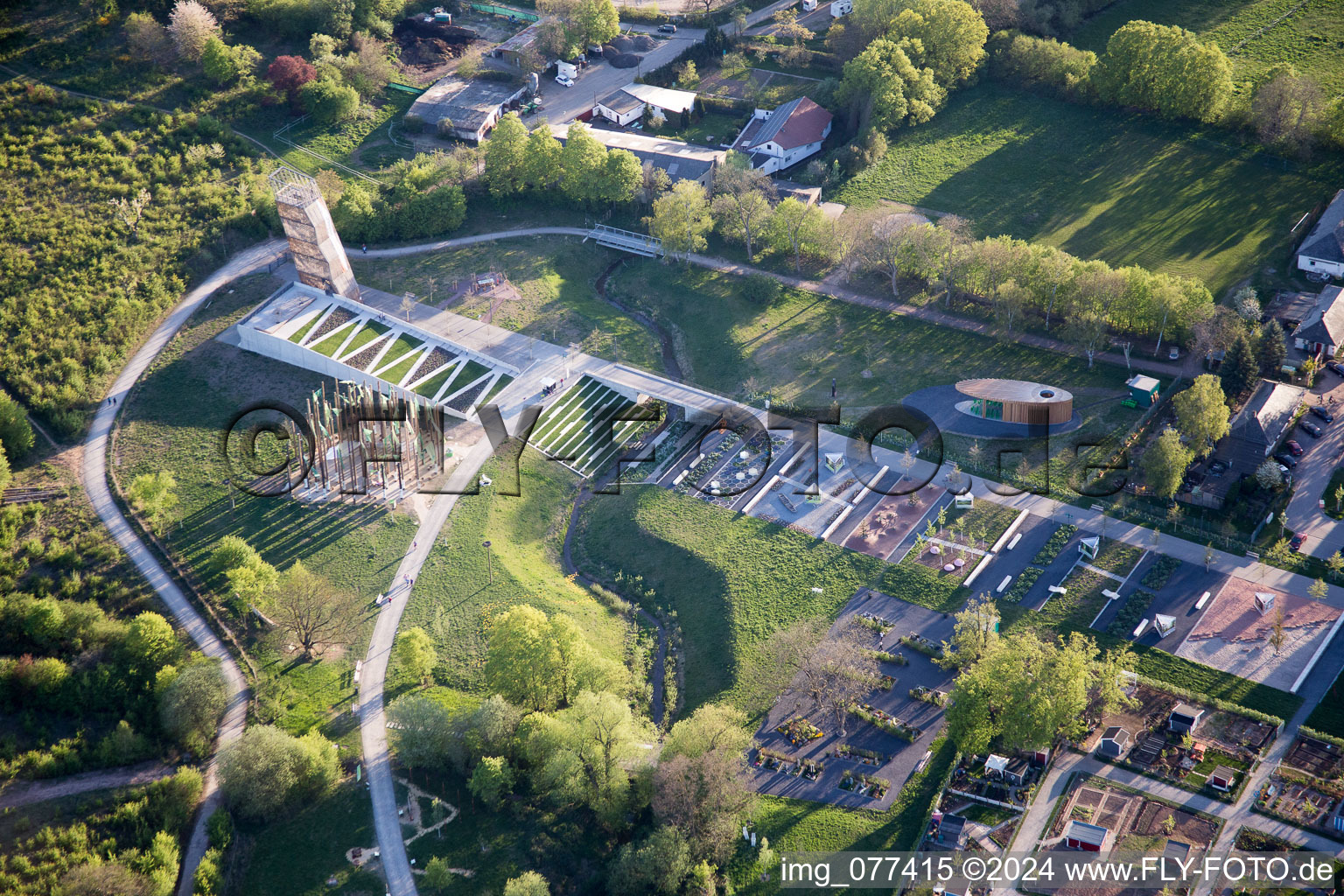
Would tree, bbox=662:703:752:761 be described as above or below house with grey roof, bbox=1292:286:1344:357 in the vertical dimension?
below

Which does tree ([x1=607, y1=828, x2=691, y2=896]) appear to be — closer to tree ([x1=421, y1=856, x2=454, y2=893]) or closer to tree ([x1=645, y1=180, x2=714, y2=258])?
tree ([x1=421, y1=856, x2=454, y2=893])

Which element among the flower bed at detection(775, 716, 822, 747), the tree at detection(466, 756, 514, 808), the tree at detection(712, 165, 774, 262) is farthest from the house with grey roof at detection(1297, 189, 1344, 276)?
the tree at detection(466, 756, 514, 808)

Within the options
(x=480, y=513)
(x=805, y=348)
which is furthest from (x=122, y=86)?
(x=805, y=348)

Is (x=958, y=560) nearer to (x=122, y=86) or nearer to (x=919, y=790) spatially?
(x=919, y=790)

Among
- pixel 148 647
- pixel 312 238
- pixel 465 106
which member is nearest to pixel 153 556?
pixel 148 647

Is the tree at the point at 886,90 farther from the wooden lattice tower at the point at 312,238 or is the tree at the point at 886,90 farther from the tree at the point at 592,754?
the tree at the point at 592,754

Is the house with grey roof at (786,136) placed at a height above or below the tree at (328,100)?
below

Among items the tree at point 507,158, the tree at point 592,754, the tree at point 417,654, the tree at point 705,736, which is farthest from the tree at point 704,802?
the tree at point 507,158
